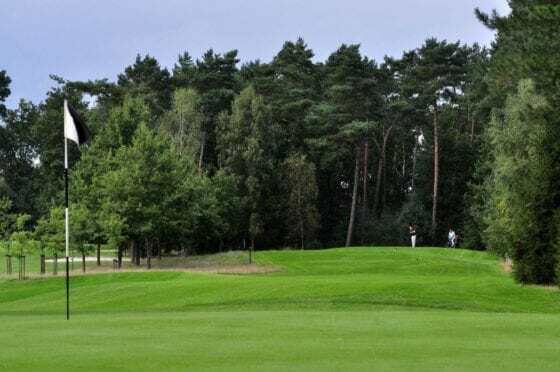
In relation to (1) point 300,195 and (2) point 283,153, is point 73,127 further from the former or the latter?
(2) point 283,153

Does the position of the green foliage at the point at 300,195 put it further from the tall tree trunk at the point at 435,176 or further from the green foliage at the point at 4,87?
the green foliage at the point at 4,87

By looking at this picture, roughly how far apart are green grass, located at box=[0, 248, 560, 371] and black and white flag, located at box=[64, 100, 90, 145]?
171 inches

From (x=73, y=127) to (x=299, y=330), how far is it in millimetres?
8660

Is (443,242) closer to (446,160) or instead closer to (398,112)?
(446,160)

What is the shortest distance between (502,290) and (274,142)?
1872 inches

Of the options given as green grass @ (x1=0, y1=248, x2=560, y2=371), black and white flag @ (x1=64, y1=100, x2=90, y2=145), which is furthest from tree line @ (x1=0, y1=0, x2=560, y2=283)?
black and white flag @ (x1=64, y1=100, x2=90, y2=145)

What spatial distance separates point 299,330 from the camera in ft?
51.0

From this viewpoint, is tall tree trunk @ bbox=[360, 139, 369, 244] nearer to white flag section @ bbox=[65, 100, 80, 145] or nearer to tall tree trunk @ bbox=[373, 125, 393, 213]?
tall tree trunk @ bbox=[373, 125, 393, 213]

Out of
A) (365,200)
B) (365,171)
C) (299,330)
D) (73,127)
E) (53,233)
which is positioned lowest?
(299,330)

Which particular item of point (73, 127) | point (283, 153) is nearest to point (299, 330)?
point (73, 127)

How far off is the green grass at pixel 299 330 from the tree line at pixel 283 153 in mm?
17695

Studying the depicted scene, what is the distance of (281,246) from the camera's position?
7838 cm

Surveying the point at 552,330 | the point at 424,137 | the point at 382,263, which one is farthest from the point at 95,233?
the point at 424,137

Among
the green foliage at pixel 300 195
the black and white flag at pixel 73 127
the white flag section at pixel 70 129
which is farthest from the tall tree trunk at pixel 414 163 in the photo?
the white flag section at pixel 70 129
